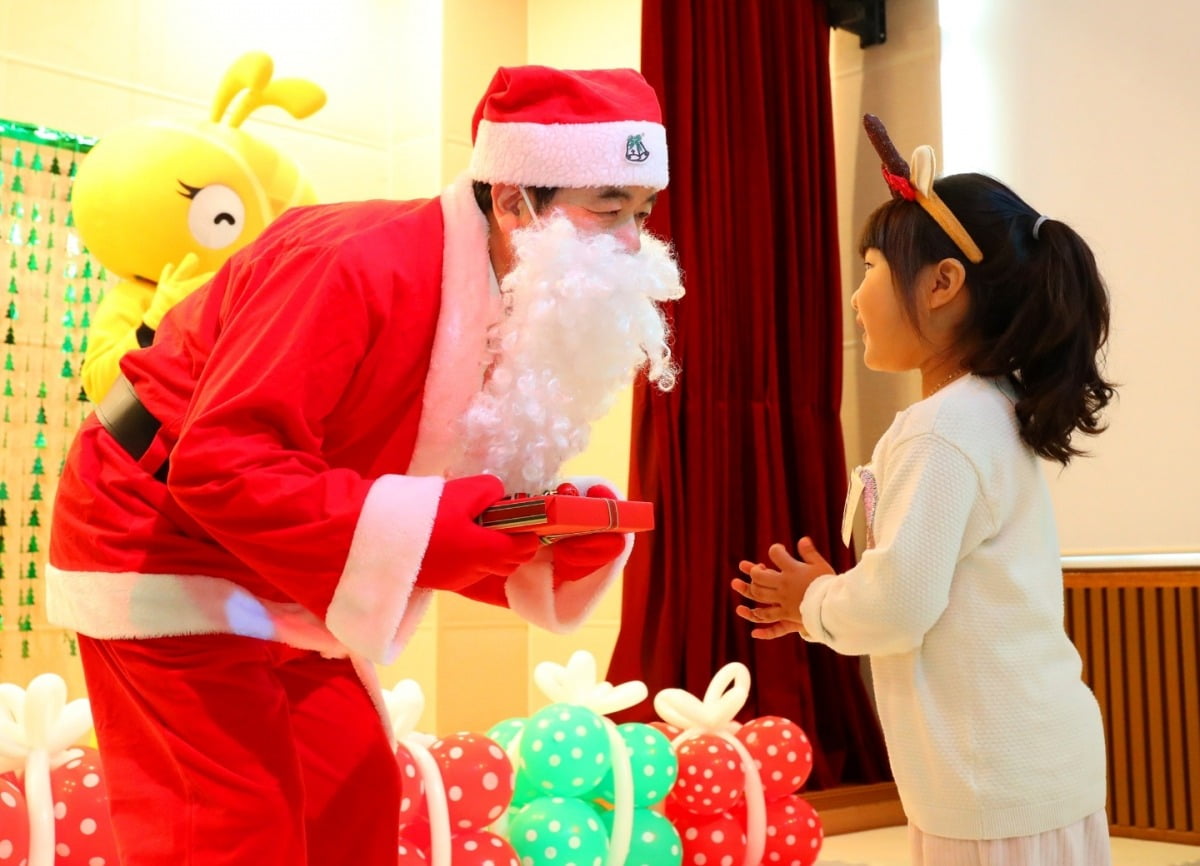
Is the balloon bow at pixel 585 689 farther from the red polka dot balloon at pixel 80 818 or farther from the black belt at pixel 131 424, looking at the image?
the black belt at pixel 131 424

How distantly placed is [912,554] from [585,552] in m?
0.36

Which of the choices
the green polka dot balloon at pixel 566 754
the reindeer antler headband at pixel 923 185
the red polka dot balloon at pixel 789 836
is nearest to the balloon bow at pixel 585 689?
the green polka dot balloon at pixel 566 754

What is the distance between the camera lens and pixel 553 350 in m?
1.36

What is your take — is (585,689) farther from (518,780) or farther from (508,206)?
(508,206)

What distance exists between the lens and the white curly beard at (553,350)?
133 centimetres

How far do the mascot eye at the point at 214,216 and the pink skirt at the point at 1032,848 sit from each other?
71.5 inches

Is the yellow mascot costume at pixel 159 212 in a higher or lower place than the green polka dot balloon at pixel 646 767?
higher

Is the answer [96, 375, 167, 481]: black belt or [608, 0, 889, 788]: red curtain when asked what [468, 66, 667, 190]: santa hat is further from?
[608, 0, 889, 788]: red curtain

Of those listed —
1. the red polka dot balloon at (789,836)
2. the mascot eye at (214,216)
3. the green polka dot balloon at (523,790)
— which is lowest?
the red polka dot balloon at (789,836)

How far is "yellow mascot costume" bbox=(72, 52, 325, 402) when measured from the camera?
2479 millimetres

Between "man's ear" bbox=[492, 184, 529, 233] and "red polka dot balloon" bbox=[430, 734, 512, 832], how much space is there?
2.88 feet

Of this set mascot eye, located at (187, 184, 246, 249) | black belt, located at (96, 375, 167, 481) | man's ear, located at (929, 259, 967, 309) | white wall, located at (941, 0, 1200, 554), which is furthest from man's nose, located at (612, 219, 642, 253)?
white wall, located at (941, 0, 1200, 554)

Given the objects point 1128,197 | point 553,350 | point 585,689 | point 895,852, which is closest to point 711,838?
point 585,689

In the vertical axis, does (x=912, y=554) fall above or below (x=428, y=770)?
above
